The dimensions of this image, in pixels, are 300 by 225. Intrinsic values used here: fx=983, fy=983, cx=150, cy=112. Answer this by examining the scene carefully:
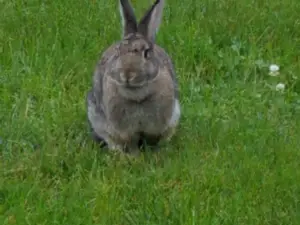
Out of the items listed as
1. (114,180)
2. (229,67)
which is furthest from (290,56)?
(114,180)

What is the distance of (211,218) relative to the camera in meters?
4.87

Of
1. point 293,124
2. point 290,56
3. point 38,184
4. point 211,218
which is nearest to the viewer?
point 211,218

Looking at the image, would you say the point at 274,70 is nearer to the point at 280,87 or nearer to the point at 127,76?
the point at 280,87

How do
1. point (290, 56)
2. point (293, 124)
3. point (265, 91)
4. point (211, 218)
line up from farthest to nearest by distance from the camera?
point (290, 56), point (265, 91), point (293, 124), point (211, 218)

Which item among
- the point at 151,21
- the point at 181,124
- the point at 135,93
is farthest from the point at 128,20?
the point at 181,124

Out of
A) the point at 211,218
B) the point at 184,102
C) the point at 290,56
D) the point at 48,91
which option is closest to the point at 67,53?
the point at 48,91

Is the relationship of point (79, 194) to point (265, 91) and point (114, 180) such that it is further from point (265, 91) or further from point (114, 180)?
point (265, 91)

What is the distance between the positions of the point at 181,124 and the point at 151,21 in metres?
0.69

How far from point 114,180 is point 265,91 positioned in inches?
64.1

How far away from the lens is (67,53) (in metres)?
6.74

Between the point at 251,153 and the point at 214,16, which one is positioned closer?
the point at 251,153

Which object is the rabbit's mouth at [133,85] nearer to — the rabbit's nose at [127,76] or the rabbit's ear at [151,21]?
the rabbit's nose at [127,76]

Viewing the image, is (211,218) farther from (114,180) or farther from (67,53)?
(67,53)

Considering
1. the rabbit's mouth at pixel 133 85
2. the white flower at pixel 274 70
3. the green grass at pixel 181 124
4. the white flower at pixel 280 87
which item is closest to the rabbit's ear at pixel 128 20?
the green grass at pixel 181 124
